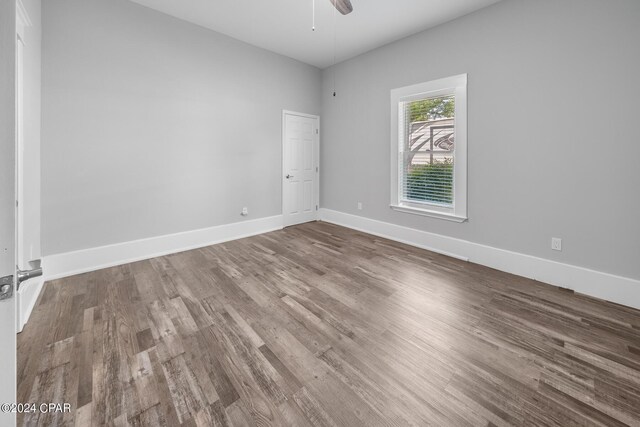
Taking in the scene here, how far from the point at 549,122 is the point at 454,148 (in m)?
0.97

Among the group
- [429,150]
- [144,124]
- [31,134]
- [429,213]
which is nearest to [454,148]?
[429,150]

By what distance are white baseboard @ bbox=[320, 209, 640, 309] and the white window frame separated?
345 millimetres

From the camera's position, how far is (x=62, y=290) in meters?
2.62

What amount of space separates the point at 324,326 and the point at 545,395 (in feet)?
4.50

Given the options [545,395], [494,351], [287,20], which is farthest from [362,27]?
[545,395]

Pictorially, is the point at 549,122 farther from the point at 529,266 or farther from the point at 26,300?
the point at 26,300

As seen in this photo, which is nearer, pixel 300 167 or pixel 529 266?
pixel 529 266

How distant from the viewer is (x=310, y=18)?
11.4 feet

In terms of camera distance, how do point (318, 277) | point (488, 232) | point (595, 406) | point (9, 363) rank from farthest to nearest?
point (488, 232) < point (318, 277) < point (595, 406) < point (9, 363)

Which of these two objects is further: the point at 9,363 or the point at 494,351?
the point at 494,351

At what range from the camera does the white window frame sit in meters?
3.41

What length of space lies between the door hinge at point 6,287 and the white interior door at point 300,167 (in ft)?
14.5

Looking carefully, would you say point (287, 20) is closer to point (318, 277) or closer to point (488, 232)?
point (318, 277)

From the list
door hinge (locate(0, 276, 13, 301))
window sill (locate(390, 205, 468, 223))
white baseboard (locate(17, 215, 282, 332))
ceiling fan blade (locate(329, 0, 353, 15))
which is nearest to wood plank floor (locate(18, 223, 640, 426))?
white baseboard (locate(17, 215, 282, 332))
